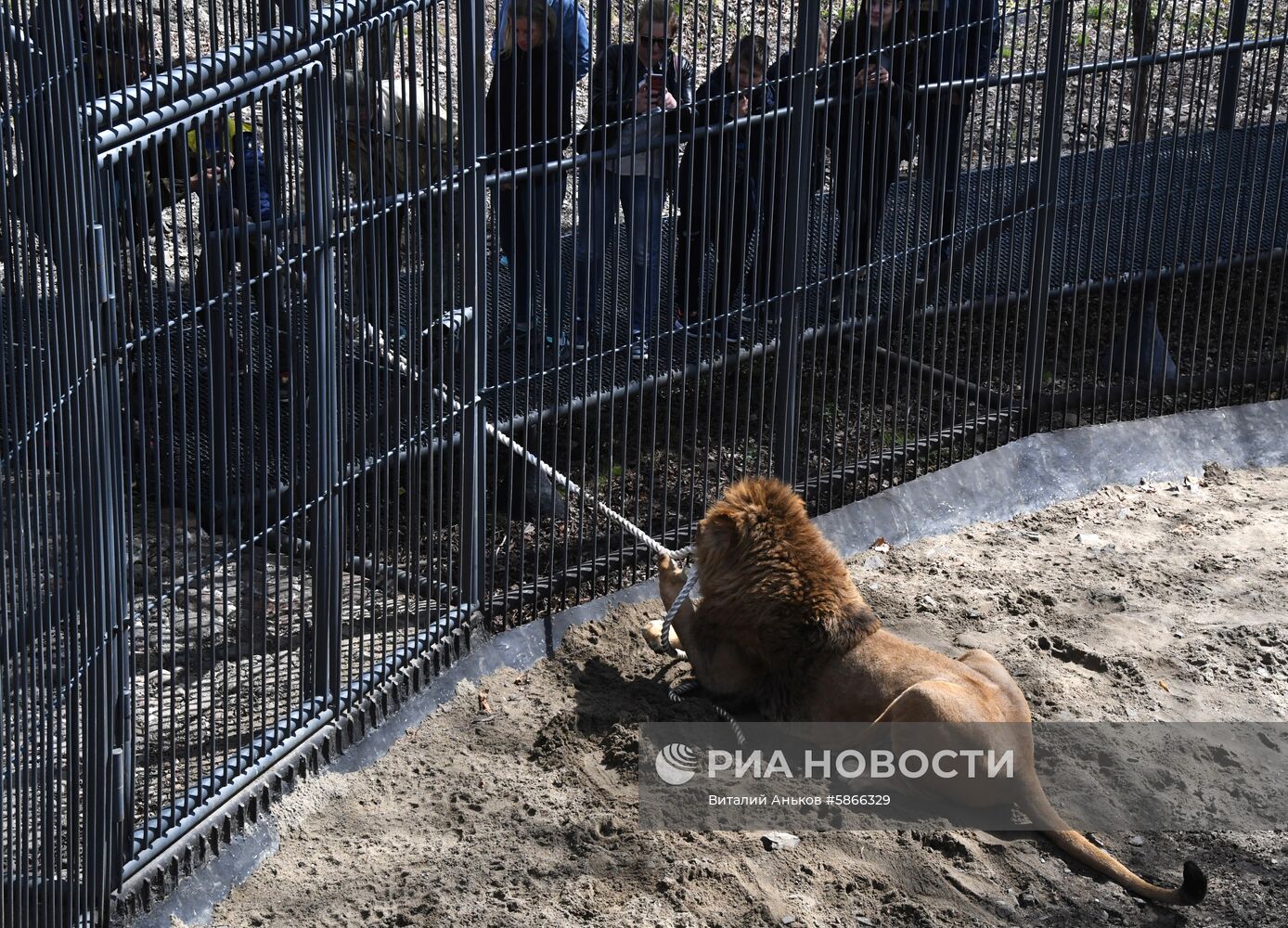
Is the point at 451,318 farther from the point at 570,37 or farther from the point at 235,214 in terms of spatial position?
the point at 570,37

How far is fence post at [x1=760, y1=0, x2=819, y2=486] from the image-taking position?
6.73 meters

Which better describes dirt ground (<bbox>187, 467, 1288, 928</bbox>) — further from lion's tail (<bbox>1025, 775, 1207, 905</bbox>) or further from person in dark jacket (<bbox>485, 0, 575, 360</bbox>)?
person in dark jacket (<bbox>485, 0, 575, 360</bbox>)

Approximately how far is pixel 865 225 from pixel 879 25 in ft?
3.06

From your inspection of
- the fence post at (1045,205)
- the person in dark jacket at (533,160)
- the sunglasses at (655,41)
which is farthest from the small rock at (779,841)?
the fence post at (1045,205)

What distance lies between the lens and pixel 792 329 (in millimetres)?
7023

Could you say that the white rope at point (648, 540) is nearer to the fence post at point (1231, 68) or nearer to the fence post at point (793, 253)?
the fence post at point (793, 253)

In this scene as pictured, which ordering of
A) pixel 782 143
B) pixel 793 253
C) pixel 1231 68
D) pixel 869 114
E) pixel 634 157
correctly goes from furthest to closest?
1. pixel 1231 68
2. pixel 869 114
3. pixel 793 253
4. pixel 782 143
5. pixel 634 157

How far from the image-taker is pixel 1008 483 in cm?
792

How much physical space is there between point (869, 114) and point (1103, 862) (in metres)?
3.71

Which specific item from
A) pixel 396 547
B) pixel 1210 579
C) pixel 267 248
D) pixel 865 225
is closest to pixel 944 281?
pixel 865 225

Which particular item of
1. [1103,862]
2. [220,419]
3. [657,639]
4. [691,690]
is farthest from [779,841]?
[220,419]

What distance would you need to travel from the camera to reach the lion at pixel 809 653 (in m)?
5.26

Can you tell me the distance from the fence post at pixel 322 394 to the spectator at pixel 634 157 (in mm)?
1406

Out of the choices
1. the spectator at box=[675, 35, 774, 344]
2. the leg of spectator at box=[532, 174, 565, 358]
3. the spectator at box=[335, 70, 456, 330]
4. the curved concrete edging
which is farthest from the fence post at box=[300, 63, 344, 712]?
the spectator at box=[675, 35, 774, 344]
